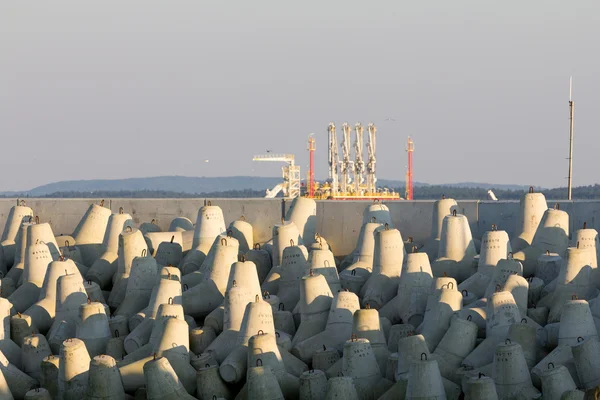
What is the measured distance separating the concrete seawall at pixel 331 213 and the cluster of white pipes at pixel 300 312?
0.40m

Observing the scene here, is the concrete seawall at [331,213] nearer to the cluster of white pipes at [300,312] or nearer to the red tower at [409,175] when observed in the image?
the cluster of white pipes at [300,312]

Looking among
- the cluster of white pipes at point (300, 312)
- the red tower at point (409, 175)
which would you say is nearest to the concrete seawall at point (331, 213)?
the cluster of white pipes at point (300, 312)

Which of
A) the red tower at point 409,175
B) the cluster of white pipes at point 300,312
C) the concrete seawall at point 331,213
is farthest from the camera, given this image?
the red tower at point 409,175

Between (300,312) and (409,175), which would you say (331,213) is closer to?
(300,312)

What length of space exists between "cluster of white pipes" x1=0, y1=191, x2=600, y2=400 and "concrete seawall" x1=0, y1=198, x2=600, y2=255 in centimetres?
40

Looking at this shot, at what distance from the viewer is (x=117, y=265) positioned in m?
15.4

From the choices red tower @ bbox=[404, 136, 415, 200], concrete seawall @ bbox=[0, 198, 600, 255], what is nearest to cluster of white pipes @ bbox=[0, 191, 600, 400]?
concrete seawall @ bbox=[0, 198, 600, 255]

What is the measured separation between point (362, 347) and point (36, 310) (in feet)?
15.3

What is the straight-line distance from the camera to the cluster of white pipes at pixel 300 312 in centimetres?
1124

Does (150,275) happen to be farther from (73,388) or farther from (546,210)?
(546,210)

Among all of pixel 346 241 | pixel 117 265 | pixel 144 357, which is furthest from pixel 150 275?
pixel 346 241

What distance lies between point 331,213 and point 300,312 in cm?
338

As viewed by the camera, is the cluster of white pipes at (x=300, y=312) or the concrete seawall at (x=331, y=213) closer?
the cluster of white pipes at (x=300, y=312)

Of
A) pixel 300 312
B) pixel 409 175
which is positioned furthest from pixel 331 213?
pixel 409 175
